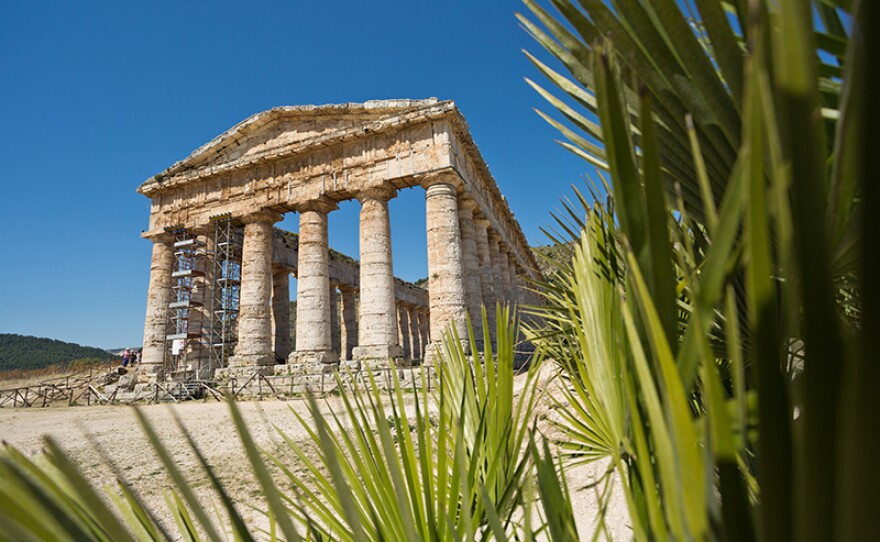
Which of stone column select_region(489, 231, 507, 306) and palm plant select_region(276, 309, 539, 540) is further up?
stone column select_region(489, 231, 507, 306)

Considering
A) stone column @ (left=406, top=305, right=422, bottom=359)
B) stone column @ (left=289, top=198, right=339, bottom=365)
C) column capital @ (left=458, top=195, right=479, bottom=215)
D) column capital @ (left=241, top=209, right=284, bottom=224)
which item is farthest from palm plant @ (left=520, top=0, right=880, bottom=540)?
stone column @ (left=406, top=305, right=422, bottom=359)

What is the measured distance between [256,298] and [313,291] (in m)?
1.98

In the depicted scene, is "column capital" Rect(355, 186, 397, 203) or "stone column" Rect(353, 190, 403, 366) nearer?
"stone column" Rect(353, 190, 403, 366)

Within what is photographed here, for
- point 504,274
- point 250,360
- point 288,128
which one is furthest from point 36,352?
point 504,274

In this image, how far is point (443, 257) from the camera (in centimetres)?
1249

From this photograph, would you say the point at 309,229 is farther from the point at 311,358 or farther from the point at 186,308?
the point at 186,308

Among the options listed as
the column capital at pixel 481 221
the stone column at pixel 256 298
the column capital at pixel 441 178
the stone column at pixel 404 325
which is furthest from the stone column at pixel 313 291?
the stone column at pixel 404 325

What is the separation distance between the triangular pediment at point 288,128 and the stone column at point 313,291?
214 centimetres

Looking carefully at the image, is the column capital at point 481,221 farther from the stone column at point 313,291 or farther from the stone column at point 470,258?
the stone column at point 313,291

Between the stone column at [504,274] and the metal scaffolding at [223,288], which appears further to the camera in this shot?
the stone column at [504,274]

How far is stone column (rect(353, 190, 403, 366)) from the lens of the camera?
1212 centimetres

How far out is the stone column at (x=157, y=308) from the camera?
1539cm

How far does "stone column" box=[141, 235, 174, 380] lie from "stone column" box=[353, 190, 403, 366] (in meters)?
7.55

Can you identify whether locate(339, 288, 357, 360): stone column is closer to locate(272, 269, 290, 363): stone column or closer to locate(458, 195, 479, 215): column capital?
locate(272, 269, 290, 363): stone column
